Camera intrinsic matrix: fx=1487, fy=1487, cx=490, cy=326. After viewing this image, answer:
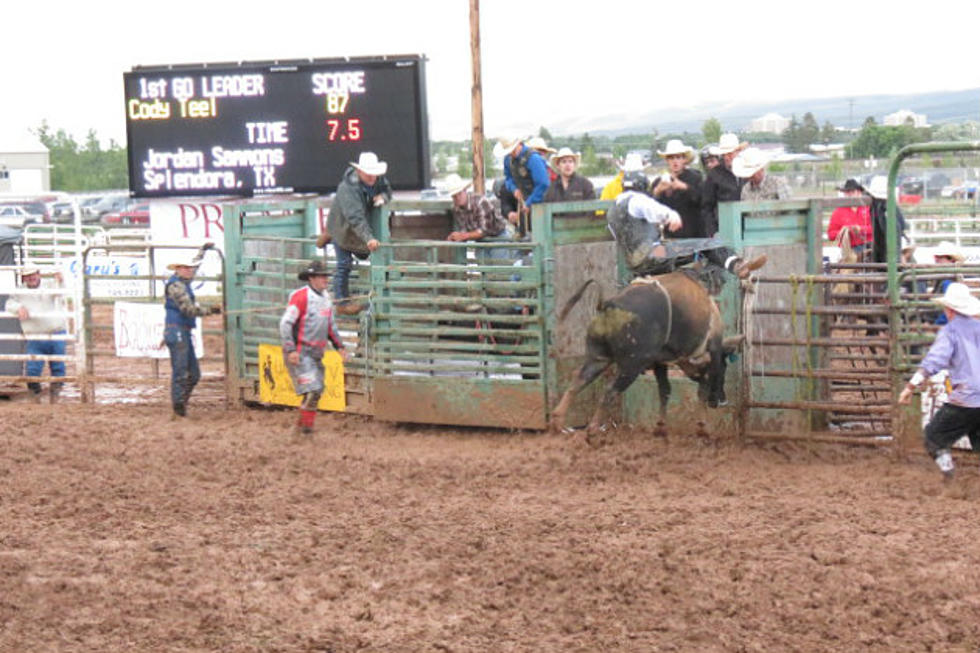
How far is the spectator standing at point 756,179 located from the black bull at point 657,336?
119cm

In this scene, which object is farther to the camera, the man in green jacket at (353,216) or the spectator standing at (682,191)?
the man in green jacket at (353,216)

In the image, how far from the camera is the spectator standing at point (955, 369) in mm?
9406

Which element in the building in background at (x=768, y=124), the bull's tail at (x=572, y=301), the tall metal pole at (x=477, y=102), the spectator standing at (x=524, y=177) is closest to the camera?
the bull's tail at (x=572, y=301)

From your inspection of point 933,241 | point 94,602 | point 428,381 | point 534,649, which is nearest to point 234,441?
point 428,381

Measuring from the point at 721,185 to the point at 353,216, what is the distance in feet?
10.9

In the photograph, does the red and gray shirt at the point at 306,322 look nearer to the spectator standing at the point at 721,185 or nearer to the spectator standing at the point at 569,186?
the spectator standing at the point at 569,186

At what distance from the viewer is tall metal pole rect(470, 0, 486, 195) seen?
1886 centimetres

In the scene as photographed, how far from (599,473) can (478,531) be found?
1811mm

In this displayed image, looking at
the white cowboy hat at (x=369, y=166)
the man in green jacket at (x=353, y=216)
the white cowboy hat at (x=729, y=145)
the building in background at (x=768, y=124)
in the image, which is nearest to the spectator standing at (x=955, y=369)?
the white cowboy hat at (x=729, y=145)

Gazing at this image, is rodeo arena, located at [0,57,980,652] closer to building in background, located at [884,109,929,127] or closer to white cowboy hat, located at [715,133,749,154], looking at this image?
white cowboy hat, located at [715,133,749,154]

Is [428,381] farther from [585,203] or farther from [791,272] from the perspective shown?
[791,272]

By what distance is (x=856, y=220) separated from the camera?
1373cm

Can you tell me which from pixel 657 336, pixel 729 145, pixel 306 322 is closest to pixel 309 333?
pixel 306 322

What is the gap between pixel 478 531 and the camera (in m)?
8.88
